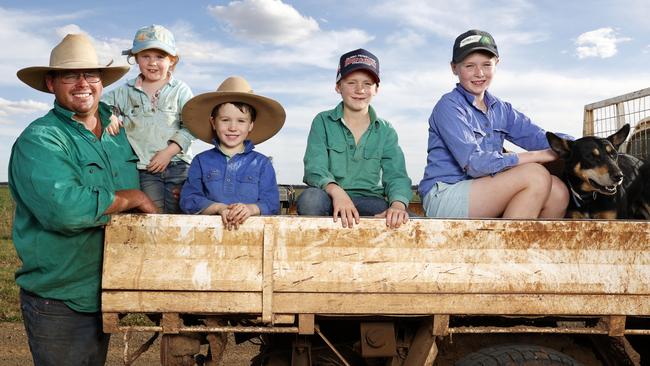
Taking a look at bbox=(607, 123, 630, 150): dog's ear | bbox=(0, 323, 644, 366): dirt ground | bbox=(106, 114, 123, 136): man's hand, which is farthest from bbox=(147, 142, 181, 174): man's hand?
bbox=(607, 123, 630, 150): dog's ear

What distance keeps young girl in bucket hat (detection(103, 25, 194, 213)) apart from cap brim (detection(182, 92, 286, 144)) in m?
0.26

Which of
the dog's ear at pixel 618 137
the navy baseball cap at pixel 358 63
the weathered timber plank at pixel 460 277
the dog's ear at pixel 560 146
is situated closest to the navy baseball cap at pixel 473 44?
the navy baseball cap at pixel 358 63

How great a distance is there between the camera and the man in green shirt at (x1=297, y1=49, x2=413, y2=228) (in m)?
3.79

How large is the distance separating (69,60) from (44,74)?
247mm

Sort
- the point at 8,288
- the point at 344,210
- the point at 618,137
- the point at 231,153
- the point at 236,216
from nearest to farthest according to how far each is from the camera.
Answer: the point at 236,216
the point at 344,210
the point at 231,153
the point at 618,137
the point at 8,288

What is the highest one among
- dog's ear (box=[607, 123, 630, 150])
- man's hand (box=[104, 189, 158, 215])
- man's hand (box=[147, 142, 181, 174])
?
dog's ear (box=[607, 123, 630, 150])

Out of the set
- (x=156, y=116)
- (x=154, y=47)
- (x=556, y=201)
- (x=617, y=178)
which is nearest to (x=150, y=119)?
(x=156, y=116)

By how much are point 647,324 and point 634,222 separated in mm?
983

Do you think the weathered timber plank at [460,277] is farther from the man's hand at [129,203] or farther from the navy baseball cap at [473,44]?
the navy baseball cap at [473,44]

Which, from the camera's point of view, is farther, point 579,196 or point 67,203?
point 579,196

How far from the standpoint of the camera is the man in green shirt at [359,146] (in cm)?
379

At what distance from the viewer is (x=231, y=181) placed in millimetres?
3518

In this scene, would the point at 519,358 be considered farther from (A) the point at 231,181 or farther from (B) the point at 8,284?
(B) the point at 8,284

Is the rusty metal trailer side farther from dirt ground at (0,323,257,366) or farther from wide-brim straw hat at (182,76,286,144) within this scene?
dirt ground at (0,323,257,366)
